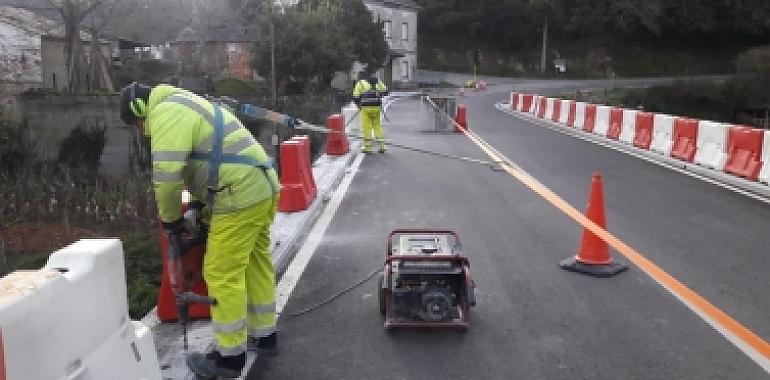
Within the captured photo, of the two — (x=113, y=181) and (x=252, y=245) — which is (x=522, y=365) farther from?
(x=113, y=181)

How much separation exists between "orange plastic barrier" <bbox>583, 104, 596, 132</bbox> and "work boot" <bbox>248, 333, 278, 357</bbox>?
16494mm

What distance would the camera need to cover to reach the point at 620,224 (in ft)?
27.5

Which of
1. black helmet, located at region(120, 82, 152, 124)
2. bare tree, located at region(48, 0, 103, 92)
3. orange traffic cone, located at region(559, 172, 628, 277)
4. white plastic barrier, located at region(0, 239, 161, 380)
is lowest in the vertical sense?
orange traffic cone, located at region(559, 172, 628, 277)

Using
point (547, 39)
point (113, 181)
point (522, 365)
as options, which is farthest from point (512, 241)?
point (547, 39)

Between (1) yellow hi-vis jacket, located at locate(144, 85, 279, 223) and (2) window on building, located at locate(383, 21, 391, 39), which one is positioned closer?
(1) yellow hi-vis jacket, located at locate(144, 85, 279, 223)

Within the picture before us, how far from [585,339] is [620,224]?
383cm

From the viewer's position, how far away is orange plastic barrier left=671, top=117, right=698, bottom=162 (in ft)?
43.2

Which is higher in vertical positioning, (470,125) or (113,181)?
(470,125)

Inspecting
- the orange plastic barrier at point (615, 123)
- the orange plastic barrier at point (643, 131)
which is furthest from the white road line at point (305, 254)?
the orange plastic barrier at point (615, 123)

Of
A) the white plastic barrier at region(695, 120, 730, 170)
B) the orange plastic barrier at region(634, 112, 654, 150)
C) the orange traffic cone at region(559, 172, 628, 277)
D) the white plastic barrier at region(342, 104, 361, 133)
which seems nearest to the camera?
the orange traffic cone at region(559, 172, 628, 277)

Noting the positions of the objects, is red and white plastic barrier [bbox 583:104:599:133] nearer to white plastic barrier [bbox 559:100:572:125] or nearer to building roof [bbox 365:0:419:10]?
white plastic barrier [bbox 559:100:572:125]

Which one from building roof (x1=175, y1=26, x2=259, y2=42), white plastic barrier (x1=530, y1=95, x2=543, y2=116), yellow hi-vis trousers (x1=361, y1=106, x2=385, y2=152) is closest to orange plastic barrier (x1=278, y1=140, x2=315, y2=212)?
yellow hi-vis trousers (x1=361, y1=106, x2=385, y2=152)

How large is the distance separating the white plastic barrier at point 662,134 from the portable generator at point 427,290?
10.5m

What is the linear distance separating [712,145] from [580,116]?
843 centimetres
